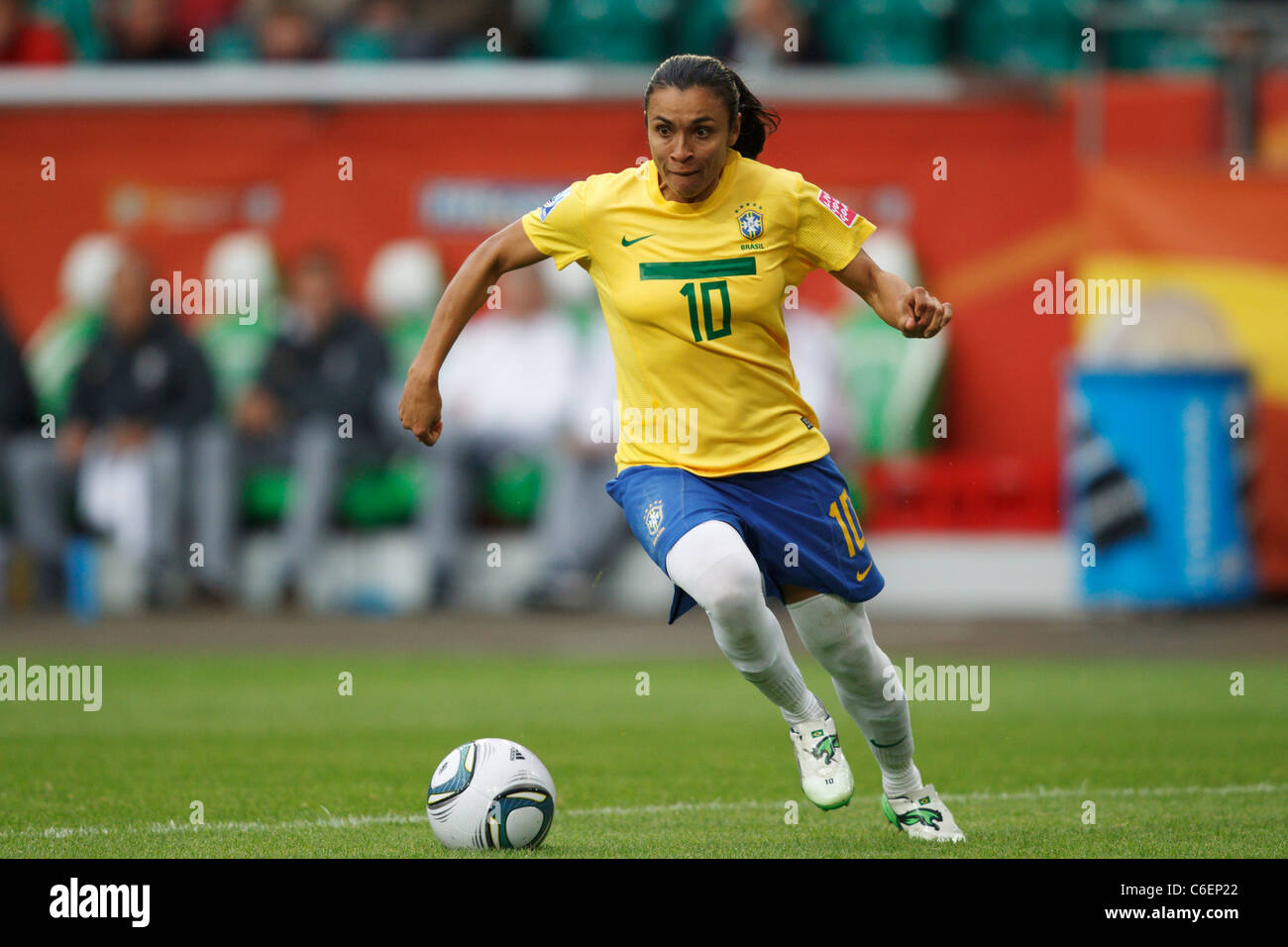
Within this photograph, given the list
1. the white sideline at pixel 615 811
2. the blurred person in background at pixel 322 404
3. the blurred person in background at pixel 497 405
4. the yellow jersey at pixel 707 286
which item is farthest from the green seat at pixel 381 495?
the yellow jersey at pixel 707 286

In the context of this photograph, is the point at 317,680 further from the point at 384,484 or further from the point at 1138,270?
the point at 1138,270

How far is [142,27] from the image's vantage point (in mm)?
17047

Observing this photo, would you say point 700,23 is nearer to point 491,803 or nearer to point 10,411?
point 10,411

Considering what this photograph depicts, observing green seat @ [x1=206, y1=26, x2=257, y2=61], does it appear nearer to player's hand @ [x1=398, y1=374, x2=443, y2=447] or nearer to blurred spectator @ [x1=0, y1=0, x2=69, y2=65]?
blurred spectator @ [x1=0, y1=0, x2=69, y2=65]

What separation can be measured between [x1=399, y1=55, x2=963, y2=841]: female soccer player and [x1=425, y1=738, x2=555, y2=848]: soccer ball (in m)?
0.74

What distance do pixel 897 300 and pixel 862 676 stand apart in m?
1.20

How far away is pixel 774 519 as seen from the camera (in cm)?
628

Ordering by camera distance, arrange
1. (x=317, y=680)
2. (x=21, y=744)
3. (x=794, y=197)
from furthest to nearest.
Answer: (x=317, y=680)
(x=21, y=744)
(x=794, y=197)

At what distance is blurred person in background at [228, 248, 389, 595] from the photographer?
14.9 meters

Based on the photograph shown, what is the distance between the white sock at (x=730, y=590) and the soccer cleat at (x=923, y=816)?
65 cm

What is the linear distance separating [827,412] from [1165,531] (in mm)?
2585

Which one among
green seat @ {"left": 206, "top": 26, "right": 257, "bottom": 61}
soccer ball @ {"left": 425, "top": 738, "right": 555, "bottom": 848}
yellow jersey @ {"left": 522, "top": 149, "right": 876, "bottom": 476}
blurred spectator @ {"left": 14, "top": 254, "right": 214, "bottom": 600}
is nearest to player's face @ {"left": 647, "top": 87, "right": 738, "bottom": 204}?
yellow jersey @ {"left": 522, "top": 149, "right": 876, "bottom": 476}

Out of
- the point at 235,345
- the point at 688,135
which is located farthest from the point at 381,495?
the point at 688,135

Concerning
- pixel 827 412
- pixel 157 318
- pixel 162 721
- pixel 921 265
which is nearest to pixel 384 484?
pixel 157 318
